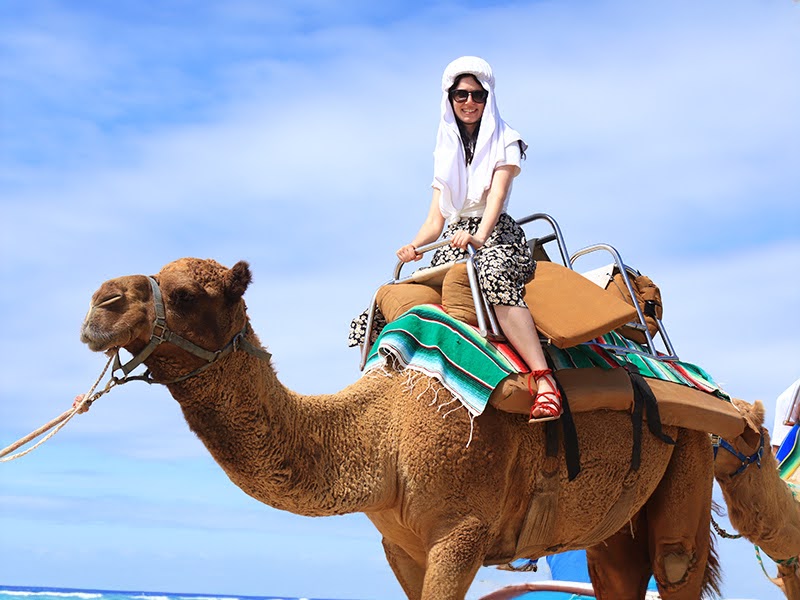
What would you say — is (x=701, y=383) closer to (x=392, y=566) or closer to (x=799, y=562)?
(x=799, y=562)

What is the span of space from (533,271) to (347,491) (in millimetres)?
1671

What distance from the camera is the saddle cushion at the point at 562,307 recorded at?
6031mm

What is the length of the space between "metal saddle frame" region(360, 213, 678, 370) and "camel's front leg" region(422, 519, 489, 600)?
3.53 ft

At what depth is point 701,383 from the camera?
23.5ft

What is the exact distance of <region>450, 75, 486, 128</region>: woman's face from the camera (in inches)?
255

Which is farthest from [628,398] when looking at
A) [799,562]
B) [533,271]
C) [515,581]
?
[515,581]

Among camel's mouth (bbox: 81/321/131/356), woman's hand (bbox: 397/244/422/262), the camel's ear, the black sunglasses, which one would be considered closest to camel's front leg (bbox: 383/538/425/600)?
woman's hand (bbox: 397/244/422/262)

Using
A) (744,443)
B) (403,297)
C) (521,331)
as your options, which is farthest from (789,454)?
(403,297)

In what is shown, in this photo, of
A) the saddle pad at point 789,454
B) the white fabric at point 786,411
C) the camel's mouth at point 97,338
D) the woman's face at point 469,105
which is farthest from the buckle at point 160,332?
the white fabric at point 786,411

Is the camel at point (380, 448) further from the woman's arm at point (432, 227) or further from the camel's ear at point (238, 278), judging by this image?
the woman's arm at point (432, 227)

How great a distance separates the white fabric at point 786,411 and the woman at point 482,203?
4.31m

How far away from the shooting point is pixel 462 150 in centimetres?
652

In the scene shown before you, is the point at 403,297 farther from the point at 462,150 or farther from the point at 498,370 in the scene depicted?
the point at 462,150

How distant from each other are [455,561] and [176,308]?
190 cm
